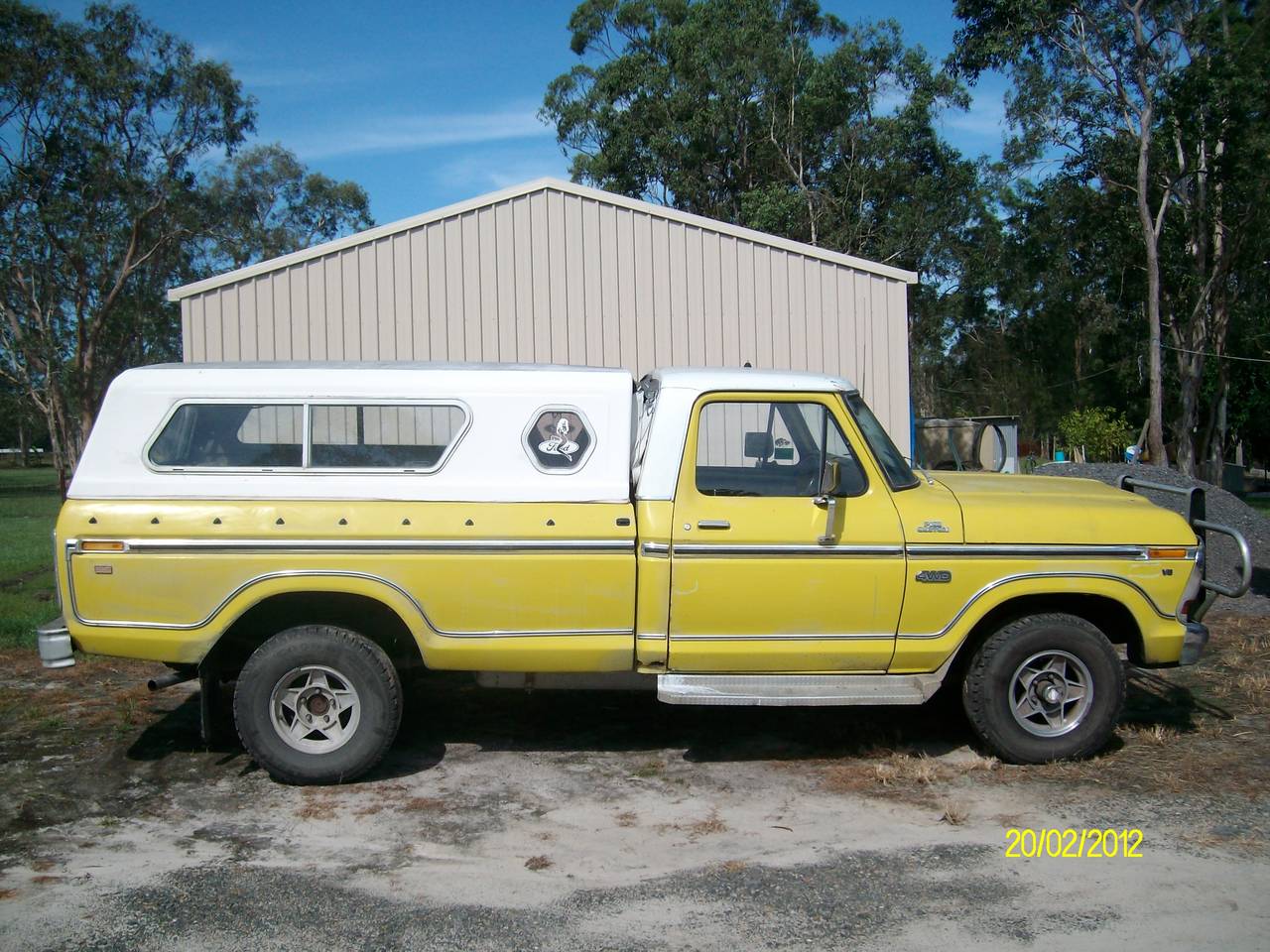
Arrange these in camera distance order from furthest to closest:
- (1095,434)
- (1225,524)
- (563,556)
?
(1095,434) → (1225,524) → (563,556)

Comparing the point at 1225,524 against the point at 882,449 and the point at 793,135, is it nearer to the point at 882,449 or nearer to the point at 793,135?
the point at 882,449

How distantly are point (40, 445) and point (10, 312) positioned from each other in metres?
77.2

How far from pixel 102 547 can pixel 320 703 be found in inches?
50.2

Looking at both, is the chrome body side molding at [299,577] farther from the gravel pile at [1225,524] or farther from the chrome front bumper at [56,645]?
the gravel pile at [1225,524]

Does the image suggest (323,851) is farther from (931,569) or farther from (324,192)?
(324,192)

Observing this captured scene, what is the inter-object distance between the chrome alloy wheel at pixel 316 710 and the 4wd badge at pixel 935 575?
287 centimetres

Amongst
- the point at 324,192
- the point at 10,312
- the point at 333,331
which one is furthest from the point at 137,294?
the point at 333,331

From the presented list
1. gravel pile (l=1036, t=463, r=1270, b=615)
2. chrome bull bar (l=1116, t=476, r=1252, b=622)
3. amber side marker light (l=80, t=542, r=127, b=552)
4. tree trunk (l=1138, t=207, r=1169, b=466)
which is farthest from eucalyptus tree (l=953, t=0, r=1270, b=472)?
amber side marker light (l=80, t=542, r=127, b=552)

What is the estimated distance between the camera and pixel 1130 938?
3768 millimetres

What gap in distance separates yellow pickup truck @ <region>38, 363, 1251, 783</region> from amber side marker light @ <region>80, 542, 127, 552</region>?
1 cm

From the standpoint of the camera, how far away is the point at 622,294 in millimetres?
12359

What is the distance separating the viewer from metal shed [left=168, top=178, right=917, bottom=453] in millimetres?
12203

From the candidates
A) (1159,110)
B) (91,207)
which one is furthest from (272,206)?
(1159,110)
